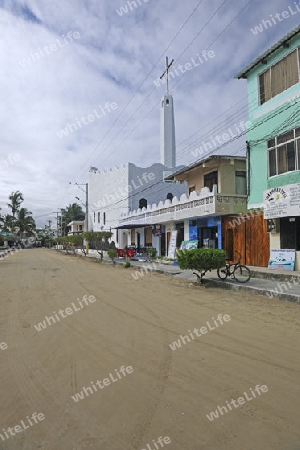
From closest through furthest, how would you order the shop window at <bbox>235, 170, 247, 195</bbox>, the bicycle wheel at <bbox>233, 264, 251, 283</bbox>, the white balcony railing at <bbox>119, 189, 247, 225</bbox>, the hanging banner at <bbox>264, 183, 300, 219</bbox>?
1. the bicycle wheel at <bbox>233, 264, 251, 283</bbox>
2. the hanging banner at <bbox>264, 183, 300, 219</bbox>
3. the white balcony railing at <bbox>119, 189, 247, 225</bbox>
4. the shop window at <bbox>235, 170, 247, 195</bbox>

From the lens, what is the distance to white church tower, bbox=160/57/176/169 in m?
36.5

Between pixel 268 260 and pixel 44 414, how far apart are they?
14166 mm

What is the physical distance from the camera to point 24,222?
79500mm

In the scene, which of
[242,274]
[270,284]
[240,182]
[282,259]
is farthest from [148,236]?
[270,284]

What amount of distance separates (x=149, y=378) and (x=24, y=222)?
8067 centimetres

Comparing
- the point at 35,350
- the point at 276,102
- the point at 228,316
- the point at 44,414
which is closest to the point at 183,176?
the point at 276,102

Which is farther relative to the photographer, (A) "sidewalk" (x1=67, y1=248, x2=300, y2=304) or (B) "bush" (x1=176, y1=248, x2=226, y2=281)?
(B) "bush" (x1=176, y1=248, x2=226, y2=281)

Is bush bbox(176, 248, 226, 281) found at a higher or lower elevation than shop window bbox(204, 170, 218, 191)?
lower

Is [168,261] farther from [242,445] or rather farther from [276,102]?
[242,445]

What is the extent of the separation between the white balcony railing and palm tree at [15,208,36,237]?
2257 inches

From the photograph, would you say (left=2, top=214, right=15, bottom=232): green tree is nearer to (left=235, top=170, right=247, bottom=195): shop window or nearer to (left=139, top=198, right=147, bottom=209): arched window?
(left=139, top=198, right=147, bottom=209): arched window

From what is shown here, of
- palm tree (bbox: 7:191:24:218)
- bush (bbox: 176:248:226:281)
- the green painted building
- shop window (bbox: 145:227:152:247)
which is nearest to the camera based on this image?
bush (bbox: 176:248:226:281)

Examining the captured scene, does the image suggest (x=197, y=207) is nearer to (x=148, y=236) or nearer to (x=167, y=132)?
(x=148, y=236)

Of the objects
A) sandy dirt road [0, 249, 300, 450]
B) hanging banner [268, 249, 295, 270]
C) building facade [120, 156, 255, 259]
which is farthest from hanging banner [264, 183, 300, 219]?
sandy dirt road [0, 249, 300, 450]
